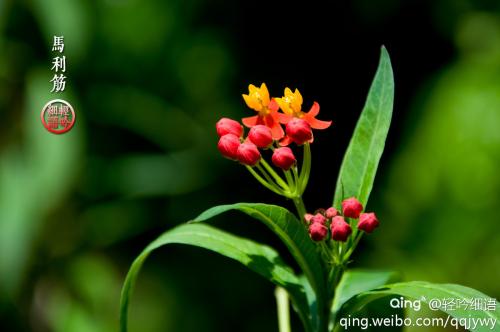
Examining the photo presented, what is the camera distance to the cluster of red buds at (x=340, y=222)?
1.17 metres

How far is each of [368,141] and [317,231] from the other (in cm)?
21

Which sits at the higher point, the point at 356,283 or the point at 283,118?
the point at 283,118

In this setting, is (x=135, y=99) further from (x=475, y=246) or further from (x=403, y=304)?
(x=403, y=304)

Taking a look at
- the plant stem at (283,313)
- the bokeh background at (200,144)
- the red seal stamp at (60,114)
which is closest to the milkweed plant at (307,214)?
the plant stem at (283,313)

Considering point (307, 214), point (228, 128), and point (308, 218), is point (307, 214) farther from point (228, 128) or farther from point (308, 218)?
point (228, 128)

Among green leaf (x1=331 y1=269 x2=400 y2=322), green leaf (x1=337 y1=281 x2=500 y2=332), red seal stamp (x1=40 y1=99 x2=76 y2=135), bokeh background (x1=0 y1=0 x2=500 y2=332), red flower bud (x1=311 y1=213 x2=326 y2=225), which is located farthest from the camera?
bokeh background (x1=0 y1=0 x2=500 y2=332)

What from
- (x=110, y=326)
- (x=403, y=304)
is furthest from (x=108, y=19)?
(x=403, y=304)

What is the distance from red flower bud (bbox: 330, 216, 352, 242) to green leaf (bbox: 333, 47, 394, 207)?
101 mm

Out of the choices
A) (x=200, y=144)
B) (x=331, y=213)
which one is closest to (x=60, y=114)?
(x=331, y=213)

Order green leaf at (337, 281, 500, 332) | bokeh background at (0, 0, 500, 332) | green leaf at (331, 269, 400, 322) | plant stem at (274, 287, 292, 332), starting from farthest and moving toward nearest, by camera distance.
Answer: bokeh background at (0, 0, 500, 332) < plant stem at (274, 287, 292, 332) < green leaf at (331, 269, 400, 322) < green leaf at (337, 281, 500, 332)

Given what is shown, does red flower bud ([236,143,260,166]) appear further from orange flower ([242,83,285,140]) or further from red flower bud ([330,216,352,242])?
red flower bud ([330,216,352,242])

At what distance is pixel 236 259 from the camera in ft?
4.12

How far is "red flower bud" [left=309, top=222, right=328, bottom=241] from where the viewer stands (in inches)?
46.1

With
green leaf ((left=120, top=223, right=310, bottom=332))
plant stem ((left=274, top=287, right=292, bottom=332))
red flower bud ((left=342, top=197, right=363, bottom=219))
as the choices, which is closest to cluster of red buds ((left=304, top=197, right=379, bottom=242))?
red flower bud ((left=342, top=197, right=363, bottom=219))
